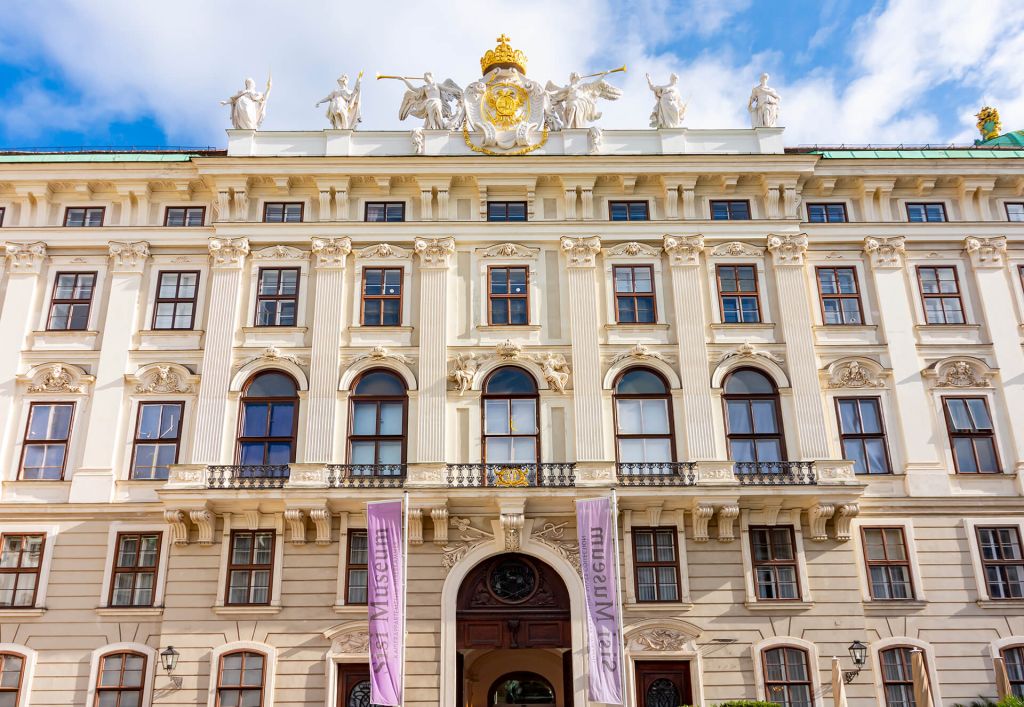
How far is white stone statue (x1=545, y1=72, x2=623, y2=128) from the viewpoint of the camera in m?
28.0

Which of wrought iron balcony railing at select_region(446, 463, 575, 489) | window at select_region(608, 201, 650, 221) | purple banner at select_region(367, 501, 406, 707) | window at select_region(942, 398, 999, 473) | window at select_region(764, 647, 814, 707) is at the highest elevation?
window at select_region(608, 201, 650, 221)

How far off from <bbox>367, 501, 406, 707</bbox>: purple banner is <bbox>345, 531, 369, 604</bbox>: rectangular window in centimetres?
153

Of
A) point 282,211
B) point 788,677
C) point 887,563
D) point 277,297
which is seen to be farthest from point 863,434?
point 282,211

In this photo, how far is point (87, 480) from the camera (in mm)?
24266

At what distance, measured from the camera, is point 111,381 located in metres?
25.4

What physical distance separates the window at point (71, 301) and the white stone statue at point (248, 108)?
244 inches

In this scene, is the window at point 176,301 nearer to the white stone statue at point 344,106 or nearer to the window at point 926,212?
the white stone statue at point 344,106

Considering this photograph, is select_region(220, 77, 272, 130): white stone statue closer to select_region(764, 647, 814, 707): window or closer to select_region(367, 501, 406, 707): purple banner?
select_region(367, 501, 406, 707): purple banner

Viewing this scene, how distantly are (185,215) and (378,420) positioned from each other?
29.1 feet

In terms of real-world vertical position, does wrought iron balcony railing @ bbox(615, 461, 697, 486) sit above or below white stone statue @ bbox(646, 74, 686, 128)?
below

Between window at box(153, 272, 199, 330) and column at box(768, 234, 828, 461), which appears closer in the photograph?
column at box(768, 234, 828, 461)

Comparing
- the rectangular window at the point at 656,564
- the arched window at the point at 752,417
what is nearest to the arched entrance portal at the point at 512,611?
the rectangular window at the point at 656,564

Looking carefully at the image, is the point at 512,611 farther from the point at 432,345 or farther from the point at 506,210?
the point at 506,210

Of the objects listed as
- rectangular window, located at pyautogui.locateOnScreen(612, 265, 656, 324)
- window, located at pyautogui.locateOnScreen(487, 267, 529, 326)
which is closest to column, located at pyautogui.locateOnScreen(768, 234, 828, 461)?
rectangular window, located at pyautogui.locateOnScreen(612, 265, 656, 324)
